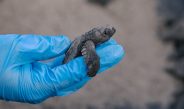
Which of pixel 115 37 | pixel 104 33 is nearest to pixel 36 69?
pixel 104 33

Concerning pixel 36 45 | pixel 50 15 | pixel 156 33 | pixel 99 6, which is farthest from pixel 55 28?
pixel 36 45

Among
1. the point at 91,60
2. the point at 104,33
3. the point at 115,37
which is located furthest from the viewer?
the point at 115,37

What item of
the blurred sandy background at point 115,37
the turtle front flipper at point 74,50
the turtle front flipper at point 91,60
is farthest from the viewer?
the blurred sandy background at point 115,37

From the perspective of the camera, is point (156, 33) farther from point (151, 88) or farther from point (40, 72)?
point (40, 72)

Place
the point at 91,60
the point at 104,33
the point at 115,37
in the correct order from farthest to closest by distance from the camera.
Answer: the point at 115,37 → the point at 104,33 → the point at 91,60

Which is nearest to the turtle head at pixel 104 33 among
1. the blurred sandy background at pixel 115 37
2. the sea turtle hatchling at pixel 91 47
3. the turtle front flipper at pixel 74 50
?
the sea turtle hatchling at pixel 91 47

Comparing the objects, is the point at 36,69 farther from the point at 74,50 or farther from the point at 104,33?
the point at 104,33

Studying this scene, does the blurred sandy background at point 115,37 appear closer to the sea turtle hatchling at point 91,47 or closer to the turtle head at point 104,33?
the sea turtle hatchling at point 91,47
